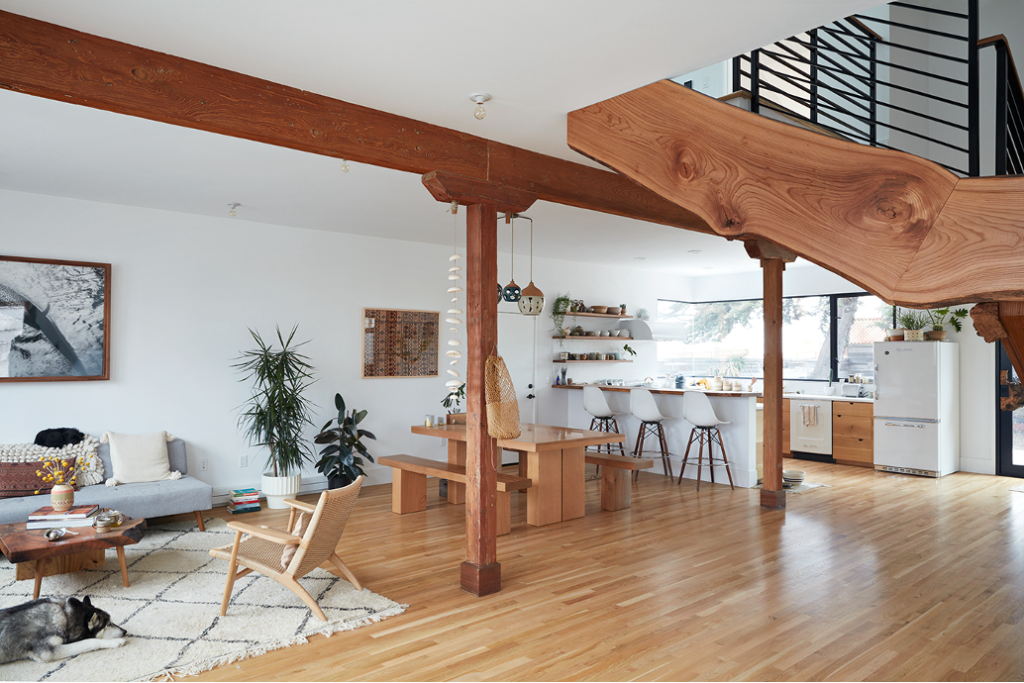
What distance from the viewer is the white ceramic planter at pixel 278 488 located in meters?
6.12

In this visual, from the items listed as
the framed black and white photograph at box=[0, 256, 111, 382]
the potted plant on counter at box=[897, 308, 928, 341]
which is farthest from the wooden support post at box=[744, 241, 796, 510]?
the framed black and white photograph at box=[0, 256, 111, 382]

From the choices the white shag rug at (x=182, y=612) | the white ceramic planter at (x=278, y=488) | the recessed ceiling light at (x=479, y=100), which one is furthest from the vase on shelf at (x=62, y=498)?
the recessed ceiling light at (x=479, y=100)

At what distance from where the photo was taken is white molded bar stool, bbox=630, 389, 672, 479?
752cm

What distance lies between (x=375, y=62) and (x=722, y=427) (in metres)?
5.74

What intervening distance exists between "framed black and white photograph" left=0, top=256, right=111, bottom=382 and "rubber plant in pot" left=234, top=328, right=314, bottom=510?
121 cm

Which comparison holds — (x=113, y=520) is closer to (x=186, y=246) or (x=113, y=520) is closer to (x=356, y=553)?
(x=356, y=553)

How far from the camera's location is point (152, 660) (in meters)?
3.07

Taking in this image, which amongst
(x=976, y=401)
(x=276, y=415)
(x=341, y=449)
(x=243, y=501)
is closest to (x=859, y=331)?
(x=976, y=401)

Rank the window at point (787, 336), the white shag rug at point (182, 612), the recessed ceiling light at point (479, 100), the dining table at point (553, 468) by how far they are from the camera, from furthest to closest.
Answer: the window at point (787, 336), the dining table at point (553, 468), the recessed ceiling light at point (479, 100), the white shag rug at point (182, 612)

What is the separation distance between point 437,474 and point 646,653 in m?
Answer: 2.70

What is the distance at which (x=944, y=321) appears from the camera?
8062 millimetres

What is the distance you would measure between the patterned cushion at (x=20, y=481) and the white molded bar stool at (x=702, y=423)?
5.78 m

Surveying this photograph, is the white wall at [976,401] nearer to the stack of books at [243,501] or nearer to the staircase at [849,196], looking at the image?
the staircase at [849,196]

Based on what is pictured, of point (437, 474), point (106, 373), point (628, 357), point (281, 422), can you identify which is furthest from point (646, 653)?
point (628, 357)
